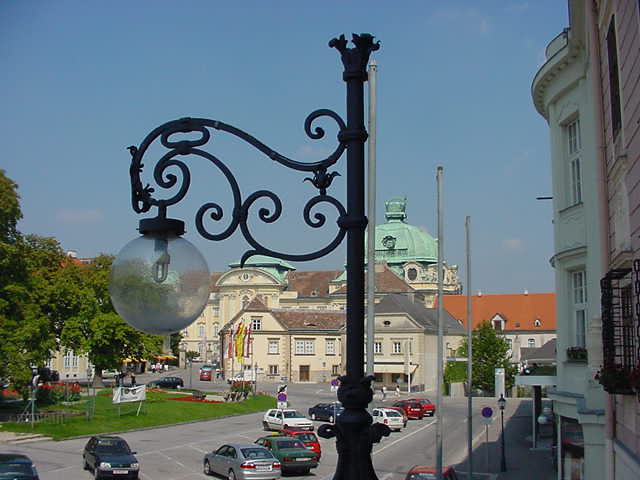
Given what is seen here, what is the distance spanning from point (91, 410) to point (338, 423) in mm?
39710

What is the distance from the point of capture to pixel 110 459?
954 inches

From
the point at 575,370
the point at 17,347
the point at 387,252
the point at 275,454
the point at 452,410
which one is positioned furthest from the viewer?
the point at 387,252

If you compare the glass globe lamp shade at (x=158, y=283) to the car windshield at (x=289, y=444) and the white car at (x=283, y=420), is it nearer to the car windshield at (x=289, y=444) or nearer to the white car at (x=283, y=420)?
the car windshield at (x=289, y=444)

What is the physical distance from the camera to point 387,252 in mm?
124562

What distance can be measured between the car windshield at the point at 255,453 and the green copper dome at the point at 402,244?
97.2 meters

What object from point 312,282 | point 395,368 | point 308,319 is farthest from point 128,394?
point 312,282

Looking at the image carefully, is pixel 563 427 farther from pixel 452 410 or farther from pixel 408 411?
pixel 452 410

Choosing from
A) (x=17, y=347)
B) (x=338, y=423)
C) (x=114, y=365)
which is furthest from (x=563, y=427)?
(x=114, y=365)

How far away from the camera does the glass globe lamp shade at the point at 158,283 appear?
4.12 metres

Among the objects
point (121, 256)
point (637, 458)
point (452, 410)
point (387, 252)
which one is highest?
point (387, 252)

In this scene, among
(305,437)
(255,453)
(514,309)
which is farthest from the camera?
(514,309)

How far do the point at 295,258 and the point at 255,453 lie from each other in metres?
20.8

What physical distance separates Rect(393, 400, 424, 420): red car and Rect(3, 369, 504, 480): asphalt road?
86cm

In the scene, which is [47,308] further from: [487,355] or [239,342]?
[487,355]
